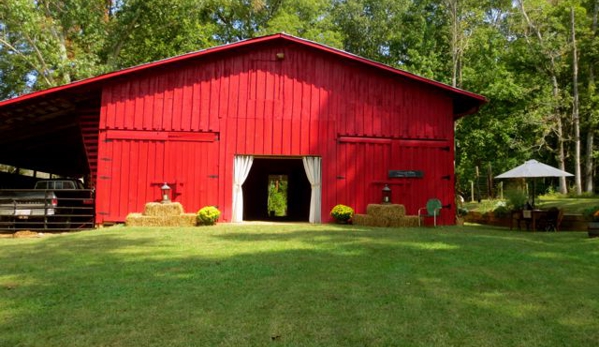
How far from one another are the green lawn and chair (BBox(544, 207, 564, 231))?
4.91m

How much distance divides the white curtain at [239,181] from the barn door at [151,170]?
2.00ft

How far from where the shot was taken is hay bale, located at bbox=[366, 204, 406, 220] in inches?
510

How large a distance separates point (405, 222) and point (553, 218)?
4002 millimetres

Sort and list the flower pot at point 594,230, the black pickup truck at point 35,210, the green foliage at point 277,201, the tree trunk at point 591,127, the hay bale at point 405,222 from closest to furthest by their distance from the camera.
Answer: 1. the flower pot at point 594,230
2. the black pickup truck at point 35,210
3. the hay bale at point 405,222
4. the green foliage at point 277,201
5. the tree trunk at point 591,127

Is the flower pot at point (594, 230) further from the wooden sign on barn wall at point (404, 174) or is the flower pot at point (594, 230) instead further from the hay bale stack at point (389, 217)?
the wooden sign on barn wall at point (404, 174)

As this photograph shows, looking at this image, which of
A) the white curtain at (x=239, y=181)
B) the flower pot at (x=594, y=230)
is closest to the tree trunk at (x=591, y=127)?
the flower pot at (x=594, y=230)

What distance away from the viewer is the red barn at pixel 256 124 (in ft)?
43.7

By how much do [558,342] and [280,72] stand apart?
11973mm

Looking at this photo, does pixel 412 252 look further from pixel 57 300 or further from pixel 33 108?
pixel 33 108

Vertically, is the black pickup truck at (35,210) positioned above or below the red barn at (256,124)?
below

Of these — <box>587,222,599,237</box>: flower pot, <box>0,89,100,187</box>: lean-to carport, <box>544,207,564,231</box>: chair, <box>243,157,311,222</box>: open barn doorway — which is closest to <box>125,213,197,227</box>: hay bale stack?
<box>0,89,100,187</box>: lean-to carport

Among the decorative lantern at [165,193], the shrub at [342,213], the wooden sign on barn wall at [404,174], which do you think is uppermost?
the wooden sign on barn wall at [404,174]

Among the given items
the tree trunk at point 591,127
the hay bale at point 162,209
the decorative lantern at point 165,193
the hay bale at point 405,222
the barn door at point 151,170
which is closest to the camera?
the hay bale at point 162,209

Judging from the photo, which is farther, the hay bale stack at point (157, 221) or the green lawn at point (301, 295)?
the hay bale stack at point (157, 221)
